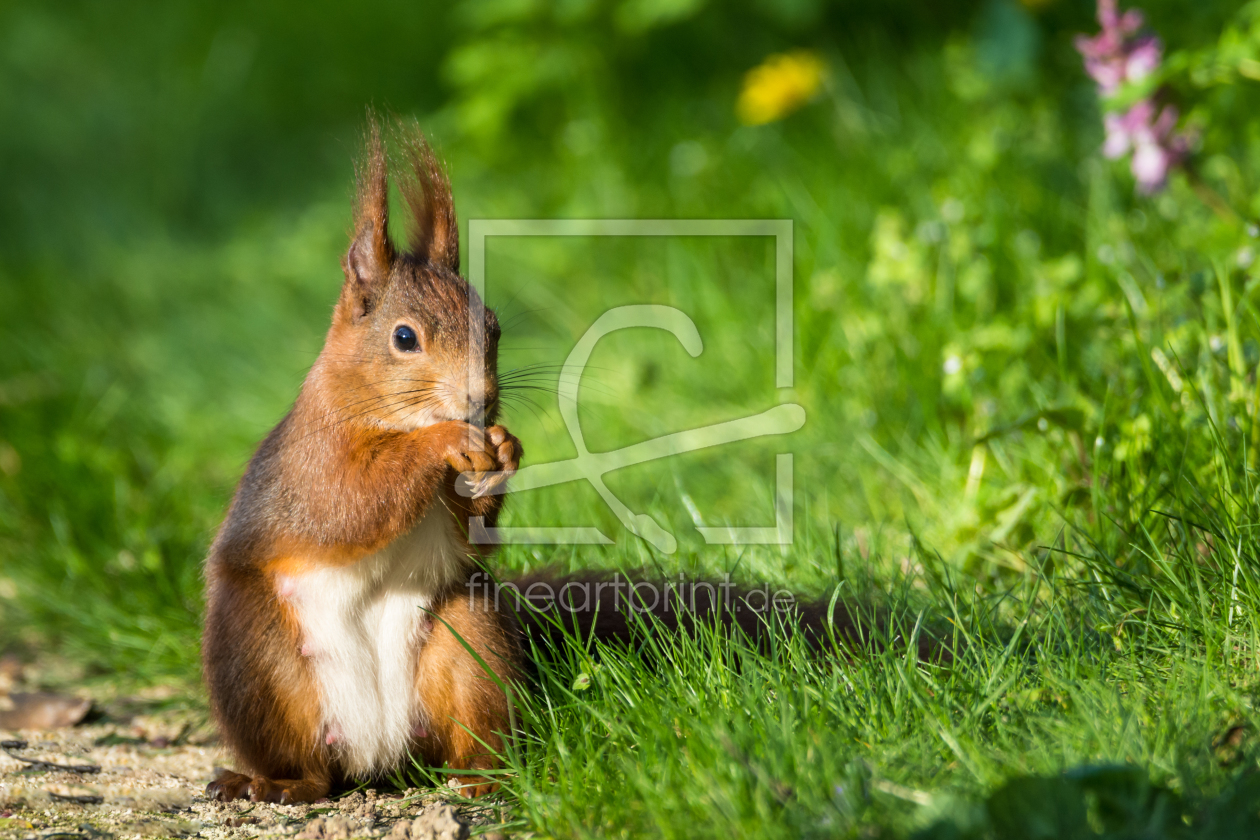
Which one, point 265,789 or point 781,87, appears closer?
point 265,789

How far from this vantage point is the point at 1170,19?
3.71 meters

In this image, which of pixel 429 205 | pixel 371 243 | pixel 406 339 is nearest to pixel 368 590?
pixel 406 339

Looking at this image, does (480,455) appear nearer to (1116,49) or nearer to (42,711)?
(42,711)

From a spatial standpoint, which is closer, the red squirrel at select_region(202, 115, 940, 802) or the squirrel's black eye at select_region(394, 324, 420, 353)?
the red squirrel at select_region(202, 115, 940, 802)

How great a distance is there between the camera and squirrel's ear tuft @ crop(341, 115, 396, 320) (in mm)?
1955

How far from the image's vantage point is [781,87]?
13.3 ft

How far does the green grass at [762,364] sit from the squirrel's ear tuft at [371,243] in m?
0.26

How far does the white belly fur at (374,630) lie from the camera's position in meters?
1.82

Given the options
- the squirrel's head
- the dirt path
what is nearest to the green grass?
the dirt path

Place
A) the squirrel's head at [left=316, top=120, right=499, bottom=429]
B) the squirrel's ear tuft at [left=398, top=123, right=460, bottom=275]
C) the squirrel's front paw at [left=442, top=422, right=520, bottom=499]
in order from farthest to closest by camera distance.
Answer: the squirrel's ear tuft at [left=398, top=123, right=460, bottom=275] → the squirrel's head at [left=316, top=120, right=499, bottom=429] → the squirrel's front paw at [left=442, top=422, right=520, bottom=499]

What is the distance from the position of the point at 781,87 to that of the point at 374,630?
2.80 metres

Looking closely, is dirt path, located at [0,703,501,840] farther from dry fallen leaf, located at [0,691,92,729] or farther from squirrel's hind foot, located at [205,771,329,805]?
dry fallen leaf, located at [0,691,92,729]

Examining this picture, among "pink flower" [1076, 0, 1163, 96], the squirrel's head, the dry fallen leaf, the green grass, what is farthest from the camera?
"pink flower" [1076, 0, 1163, 96]

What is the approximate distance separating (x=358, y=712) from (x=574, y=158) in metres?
3.09
